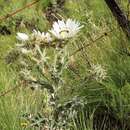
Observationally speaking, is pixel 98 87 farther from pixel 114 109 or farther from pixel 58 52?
pixel 58 52

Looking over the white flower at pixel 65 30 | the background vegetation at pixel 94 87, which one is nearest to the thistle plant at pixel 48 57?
the white flower at pixel 65 30

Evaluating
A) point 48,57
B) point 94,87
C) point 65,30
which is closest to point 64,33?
point 65,30

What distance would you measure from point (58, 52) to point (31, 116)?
1.10 feet

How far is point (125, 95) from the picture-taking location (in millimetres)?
3543

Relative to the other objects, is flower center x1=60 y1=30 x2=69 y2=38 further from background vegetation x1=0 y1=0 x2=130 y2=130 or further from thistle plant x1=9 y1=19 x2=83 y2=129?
background vegetation x1=0 y1=0 x2=130 y2=130

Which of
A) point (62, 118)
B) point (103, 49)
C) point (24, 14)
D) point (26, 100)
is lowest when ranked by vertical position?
point (62, 118)

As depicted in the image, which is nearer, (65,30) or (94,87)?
(65,30)

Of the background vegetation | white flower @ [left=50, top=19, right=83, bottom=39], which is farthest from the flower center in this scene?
the background vegetation

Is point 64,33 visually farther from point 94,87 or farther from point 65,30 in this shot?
point 94,87

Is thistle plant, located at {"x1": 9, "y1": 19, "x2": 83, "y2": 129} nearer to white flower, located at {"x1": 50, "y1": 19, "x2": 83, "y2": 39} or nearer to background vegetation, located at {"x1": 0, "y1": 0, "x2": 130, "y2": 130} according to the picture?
white flower, located at {"x1": 50, "y1": 19, "x2": 83, "y2": 39}

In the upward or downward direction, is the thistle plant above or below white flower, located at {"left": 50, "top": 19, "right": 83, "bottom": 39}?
below

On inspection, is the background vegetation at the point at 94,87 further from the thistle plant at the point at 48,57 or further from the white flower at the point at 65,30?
the white flower at the point at 65,30

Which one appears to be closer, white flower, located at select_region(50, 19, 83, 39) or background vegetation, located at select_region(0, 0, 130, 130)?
white flower, located at select_region(50, 19, 83, 39)

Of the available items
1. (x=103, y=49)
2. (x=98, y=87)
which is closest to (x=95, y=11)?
(x=103, y=49)
